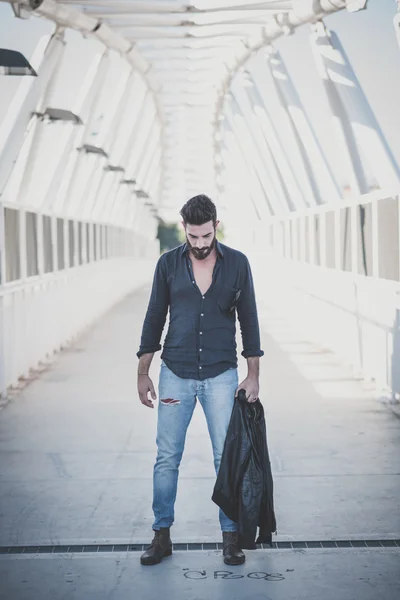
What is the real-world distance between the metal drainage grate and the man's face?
136cm

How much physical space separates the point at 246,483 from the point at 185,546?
606 millimetres

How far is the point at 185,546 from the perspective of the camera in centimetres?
448

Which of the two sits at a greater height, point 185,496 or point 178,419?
point 178,419

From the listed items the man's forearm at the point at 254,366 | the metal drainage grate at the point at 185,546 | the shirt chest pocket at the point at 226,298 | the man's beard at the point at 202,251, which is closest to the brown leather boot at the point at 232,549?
the metal drainage grate at the point at 185,546

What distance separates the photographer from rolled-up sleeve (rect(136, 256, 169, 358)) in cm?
429

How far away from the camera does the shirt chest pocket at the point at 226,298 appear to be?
4.23 metres

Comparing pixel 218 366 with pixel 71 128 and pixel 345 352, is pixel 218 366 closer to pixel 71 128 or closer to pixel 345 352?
pixel 345 352

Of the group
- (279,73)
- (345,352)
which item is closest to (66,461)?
(345,352)

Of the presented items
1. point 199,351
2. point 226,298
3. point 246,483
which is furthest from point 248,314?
point 246,483

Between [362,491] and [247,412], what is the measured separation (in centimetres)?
153

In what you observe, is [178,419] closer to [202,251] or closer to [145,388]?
[145,388]

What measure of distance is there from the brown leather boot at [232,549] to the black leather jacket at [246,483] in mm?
85

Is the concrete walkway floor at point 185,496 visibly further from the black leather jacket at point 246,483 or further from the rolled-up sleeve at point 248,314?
the rolled-up sleeve at point 248,314

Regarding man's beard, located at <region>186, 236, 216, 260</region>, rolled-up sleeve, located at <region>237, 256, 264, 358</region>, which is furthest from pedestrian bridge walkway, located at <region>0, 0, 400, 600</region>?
man's beard, located at <region>186, 236, 216, 260</region>
